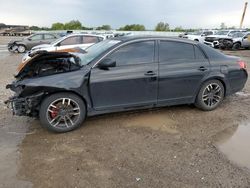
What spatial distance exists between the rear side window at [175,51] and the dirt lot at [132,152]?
1.18 meters

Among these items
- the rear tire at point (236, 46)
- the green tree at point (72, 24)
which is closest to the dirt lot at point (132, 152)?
the rear tire at point (236, 46)

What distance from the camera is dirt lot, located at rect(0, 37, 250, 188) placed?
3131mm

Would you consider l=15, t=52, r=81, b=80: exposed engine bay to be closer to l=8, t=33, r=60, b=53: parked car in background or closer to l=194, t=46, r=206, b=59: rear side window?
l=194, t=46, r=206, b=59: rear side window

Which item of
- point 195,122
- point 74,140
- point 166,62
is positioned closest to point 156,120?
point 195,122

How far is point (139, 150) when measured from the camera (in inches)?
150

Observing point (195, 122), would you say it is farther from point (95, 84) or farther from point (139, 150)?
point (95, 84)

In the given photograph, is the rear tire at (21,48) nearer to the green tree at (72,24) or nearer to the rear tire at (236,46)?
the rear tire at (236,46)

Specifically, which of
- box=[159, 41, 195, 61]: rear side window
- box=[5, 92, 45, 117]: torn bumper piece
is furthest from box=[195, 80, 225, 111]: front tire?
box=[5, 92, 45, 117]: torn bumper piece

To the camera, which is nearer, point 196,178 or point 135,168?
point 196,178

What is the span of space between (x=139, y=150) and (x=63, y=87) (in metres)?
1.61

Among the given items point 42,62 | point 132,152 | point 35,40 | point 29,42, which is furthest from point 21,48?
point 132,152

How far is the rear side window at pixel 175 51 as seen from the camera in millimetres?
4941

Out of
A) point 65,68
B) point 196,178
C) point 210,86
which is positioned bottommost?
point 196,178

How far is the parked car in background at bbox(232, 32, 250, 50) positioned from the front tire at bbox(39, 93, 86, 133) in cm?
2022
